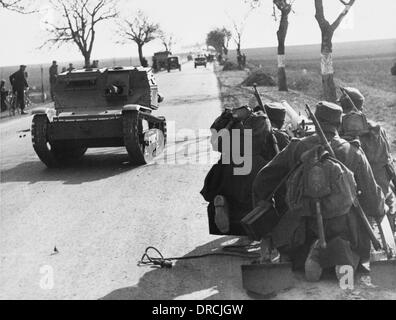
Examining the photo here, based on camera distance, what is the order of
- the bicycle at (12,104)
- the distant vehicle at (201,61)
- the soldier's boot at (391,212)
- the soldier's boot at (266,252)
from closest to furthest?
the soldier's boot at (266,252) → the soldier's boot at (391,212) → the bicycle at (12,104) → the distant vehicle at (201,61)

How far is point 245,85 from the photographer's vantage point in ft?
98.8

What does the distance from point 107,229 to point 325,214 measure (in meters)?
2.94

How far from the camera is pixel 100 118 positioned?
10758mm

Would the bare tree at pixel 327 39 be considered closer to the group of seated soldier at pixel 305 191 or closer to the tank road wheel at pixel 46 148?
the tank road wheel at pixel 46 148

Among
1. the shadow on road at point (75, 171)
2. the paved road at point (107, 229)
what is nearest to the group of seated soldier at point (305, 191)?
the paved road at point (107, 229)

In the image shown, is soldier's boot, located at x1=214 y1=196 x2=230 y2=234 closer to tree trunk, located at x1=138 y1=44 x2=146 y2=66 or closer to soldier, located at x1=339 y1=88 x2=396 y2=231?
soldier, located at x1=339 y1=88 x2=396 y2=231

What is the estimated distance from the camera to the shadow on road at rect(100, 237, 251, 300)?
497 centimetres

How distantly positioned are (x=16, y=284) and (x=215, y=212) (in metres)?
1.95

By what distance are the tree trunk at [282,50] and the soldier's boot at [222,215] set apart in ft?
65.6

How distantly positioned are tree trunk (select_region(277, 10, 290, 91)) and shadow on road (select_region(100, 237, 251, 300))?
20.2m

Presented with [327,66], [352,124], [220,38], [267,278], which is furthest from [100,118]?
[220,38]

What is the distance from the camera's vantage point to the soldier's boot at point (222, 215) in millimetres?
5824

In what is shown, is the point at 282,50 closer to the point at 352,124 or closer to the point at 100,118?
the point at 100,118

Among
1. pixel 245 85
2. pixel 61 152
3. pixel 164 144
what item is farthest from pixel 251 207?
pixel 245 85
